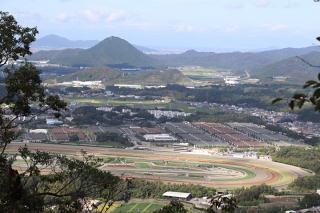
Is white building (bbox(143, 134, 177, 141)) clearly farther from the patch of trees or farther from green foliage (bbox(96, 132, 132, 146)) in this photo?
the patch of trees

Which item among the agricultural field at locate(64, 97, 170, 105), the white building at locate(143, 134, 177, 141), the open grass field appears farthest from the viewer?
the agricultural field at locate(64, 97, 170, 105)

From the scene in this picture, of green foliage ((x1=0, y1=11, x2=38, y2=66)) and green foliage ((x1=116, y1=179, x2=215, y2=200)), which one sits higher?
green foliage ((x1=0, y1=11, x2=38, y2=66))

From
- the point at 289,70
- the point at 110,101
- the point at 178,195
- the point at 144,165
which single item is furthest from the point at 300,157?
the point at 289,70

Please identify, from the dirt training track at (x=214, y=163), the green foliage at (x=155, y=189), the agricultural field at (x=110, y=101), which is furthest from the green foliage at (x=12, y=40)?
the agricultural field at (x=110, y=101)

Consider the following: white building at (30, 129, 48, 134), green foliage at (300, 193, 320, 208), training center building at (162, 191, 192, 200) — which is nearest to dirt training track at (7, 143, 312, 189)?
training center building at (162, 191, 192, 200)

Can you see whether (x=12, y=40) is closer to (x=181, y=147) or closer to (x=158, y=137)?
(x=181, y=147)

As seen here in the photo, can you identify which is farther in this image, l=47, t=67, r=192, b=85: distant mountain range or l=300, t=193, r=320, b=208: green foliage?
l=47, t=67, r=192, b=85: distant mountain range

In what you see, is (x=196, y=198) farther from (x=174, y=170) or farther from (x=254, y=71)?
(x=254, y=71)
